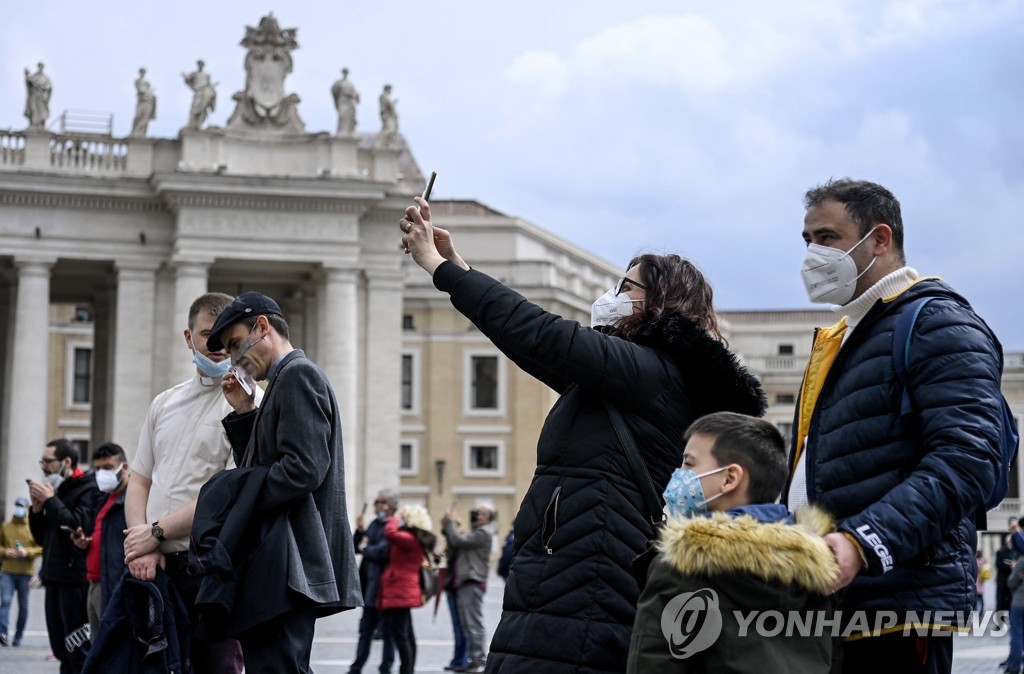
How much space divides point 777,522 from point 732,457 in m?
0.28

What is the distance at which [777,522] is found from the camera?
13.1ft

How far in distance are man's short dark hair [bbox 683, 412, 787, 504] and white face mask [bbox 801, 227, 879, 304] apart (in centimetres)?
61

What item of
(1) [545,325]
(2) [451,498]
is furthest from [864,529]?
(2) [451,498]

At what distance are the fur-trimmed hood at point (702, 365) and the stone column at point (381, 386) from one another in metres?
33.7

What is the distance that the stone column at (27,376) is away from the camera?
3709 centimetres

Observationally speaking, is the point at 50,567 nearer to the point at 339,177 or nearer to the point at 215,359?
the point at 215,359

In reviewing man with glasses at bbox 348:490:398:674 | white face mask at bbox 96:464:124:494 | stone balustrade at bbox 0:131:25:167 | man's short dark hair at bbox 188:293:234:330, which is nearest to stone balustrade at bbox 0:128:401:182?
stone balustrade at bbox 0:131:25:167

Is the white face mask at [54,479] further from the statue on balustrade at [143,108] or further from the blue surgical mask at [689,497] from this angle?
the statue on balustrade at [143,108]

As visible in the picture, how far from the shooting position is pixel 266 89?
40.2 m

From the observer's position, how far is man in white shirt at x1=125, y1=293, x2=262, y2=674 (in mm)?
6211

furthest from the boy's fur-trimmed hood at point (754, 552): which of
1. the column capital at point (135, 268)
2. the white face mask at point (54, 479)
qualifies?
the column capital at point (135, 268)

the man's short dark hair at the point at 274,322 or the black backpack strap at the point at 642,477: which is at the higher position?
the man's short dark hair at the point at 274,322

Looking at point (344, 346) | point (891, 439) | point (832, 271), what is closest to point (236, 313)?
point (832, 271)

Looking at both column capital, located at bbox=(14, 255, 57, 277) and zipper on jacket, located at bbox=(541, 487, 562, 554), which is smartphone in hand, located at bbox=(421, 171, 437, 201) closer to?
zipper on jacket, located at bbox=(541, 487, 562, 554)
